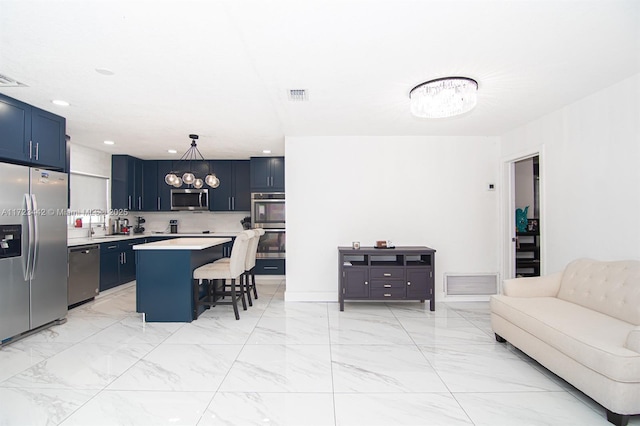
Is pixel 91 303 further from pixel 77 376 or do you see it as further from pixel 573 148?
pixel 573 148

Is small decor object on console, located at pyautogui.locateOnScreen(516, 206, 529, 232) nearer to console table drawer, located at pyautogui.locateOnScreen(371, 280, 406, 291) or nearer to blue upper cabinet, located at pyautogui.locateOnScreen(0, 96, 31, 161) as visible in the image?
console table drawer, located at pyautogui.locateOnScreen(371, 280, 406, 291)

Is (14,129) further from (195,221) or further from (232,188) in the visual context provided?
(195,221)

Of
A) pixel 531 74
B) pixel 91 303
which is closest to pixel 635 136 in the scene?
pixel 531 74

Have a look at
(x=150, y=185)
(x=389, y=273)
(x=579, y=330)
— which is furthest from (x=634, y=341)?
(x=150, y=185)

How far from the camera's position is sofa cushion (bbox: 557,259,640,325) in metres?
2.21

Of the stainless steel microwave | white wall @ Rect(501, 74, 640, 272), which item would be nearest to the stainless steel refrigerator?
the stainless steel microwave

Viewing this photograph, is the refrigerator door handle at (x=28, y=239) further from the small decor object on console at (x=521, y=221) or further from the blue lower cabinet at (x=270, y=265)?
the small decor object on console at (x=521, y=221)

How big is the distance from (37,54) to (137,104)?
0.96 metres

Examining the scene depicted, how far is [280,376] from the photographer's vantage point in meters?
2.30

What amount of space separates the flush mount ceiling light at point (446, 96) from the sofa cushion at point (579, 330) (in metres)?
1.74

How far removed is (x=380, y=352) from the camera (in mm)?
2717

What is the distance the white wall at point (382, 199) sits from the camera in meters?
4.40

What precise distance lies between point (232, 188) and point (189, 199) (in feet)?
2.79

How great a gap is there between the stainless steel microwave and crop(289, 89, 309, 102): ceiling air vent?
12.2 ft
